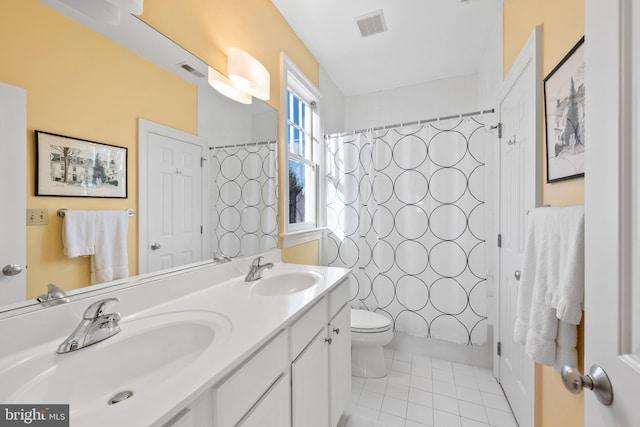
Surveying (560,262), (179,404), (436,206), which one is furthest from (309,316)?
(436,206)

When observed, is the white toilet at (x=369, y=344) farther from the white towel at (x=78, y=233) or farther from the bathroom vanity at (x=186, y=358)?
the white towel at (x=78, y=233)

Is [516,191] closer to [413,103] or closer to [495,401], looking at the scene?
[495,401]

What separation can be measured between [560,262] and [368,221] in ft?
4.79

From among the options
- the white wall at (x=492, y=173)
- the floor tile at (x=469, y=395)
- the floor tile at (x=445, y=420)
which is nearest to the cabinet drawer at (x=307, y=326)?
the floor tile at (x=445, y=420)

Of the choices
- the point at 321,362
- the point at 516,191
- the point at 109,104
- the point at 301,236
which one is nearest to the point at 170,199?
the point at 109,104

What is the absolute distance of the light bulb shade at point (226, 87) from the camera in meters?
1.30

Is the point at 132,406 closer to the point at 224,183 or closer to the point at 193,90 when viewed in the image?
the point at 224,183

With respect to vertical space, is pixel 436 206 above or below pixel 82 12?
below

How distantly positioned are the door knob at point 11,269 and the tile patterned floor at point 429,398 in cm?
162

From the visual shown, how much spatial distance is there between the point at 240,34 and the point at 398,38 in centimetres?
125

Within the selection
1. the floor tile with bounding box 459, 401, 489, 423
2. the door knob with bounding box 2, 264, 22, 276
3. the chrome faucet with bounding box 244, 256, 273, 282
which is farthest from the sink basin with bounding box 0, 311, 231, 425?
the floor tile with bounding box 459, 401, 489, 423

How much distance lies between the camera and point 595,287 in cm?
51

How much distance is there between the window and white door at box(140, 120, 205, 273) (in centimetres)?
77

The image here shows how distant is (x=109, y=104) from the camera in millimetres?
865
